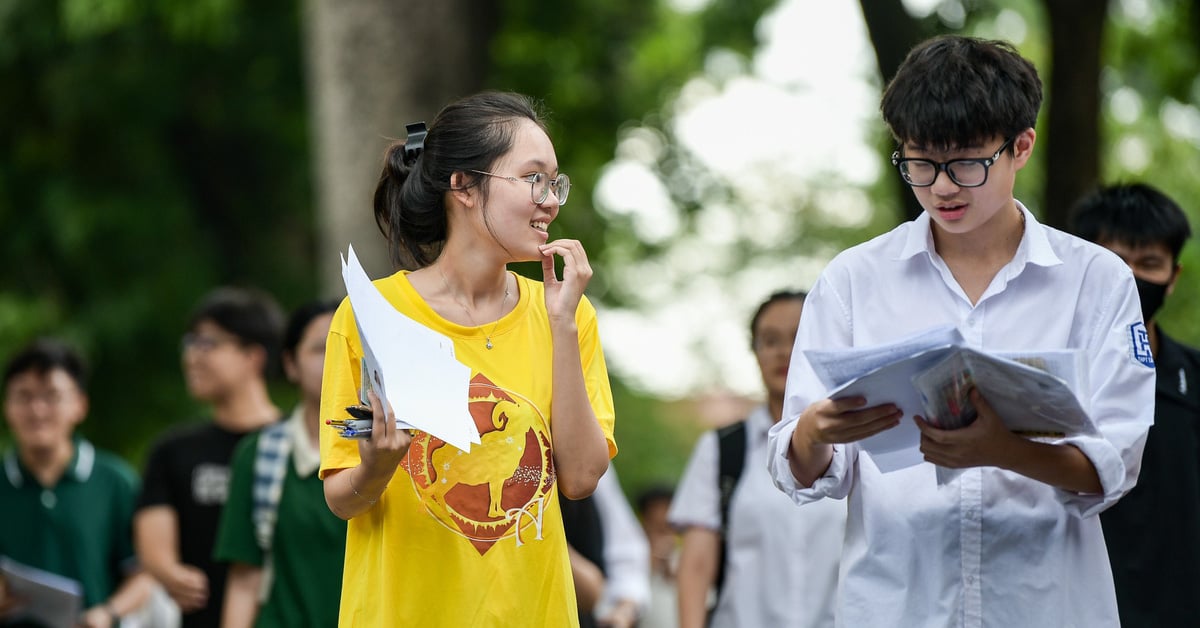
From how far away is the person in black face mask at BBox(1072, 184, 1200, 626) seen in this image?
4.12m

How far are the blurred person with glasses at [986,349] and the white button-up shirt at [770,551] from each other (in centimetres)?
196

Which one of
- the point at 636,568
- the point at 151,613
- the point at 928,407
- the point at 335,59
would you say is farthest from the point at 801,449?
the point at 335,59

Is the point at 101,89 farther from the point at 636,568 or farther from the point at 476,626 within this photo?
the point at 476,626

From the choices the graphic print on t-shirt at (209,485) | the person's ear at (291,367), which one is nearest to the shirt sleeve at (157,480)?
the graphic print on t-shirt at (209,485)

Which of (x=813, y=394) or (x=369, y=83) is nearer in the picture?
(x=813, y=394)

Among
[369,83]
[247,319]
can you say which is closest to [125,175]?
[369,83]

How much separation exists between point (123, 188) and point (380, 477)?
11.8 meters

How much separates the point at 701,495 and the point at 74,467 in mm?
3125

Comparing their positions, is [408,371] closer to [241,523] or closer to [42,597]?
[241,523]

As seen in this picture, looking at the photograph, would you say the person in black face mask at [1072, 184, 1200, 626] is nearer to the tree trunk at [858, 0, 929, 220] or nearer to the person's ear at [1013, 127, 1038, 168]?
the tree trunk at [858, 0, 929, 220]

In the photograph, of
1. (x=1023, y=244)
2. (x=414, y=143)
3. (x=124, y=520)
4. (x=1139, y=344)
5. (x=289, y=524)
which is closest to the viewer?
(x=1139, y=344)

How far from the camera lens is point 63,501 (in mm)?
6902

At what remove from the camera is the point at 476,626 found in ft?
10.6

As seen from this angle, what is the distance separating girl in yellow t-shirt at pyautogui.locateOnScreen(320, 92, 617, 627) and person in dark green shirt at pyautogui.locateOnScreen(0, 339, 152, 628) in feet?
12.8
